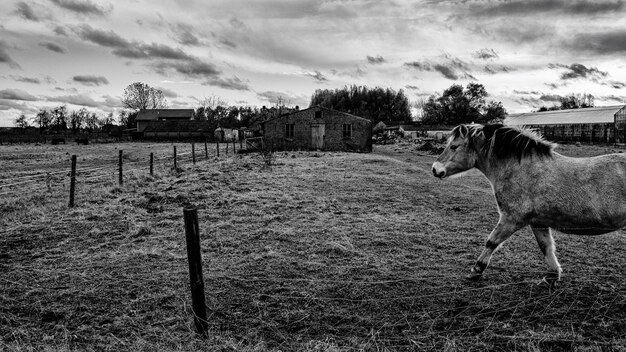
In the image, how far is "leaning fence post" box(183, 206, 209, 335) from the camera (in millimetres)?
3193

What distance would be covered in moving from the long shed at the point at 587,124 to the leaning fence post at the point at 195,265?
44.6m

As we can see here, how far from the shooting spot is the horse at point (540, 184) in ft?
13.1

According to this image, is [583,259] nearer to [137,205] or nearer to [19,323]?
[19,323]

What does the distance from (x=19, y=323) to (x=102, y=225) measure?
4.21 metres

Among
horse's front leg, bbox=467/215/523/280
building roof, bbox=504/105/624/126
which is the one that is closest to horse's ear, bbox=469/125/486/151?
horse's front leg, bbox=467/215/523/280

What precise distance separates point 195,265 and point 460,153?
3.56 meters

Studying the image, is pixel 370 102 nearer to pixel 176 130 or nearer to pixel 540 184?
pixel 176 130

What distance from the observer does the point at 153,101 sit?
9425cm

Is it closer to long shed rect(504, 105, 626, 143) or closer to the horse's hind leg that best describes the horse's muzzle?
the horse's hind leg

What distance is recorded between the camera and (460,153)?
5.04m

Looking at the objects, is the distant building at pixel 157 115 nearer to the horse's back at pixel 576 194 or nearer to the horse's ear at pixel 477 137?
the horse's ear at pixel 477 137

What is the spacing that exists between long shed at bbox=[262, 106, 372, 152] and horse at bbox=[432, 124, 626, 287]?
3059 cm

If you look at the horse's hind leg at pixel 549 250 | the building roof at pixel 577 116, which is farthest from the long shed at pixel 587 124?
the horse's hind leg at pixel 549 250

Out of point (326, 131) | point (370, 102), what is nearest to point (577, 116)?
point (326, 131)
